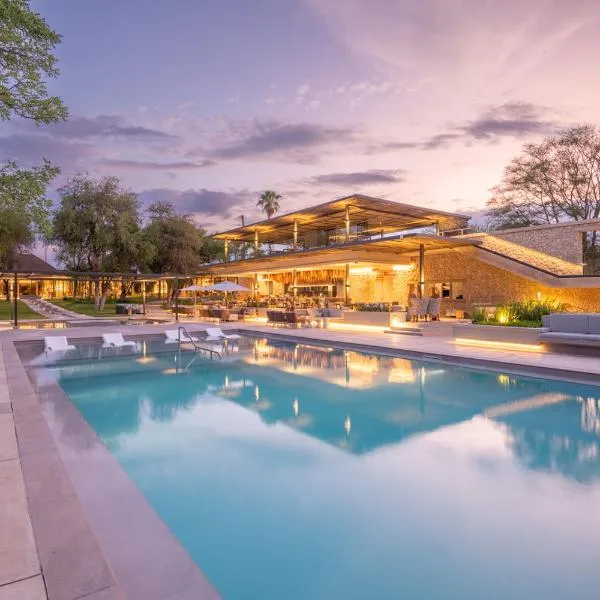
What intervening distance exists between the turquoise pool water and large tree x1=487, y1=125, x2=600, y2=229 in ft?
89.6

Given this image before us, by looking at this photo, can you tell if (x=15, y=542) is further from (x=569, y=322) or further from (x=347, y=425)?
(x=569, y=322)

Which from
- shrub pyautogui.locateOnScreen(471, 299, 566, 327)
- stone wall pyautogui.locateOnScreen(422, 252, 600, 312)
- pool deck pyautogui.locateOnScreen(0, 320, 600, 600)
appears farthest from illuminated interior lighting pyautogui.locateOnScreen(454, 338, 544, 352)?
pool deck pyautogui.locateOnScreen(0, 320, 600, 600)

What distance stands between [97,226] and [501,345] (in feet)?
82.2

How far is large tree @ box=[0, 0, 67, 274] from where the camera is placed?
8703 millimetres

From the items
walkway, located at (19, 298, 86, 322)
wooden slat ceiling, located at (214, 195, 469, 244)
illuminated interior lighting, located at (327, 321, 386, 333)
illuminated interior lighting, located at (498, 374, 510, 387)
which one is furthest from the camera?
walkway, located at (19, 298, 86, 322)

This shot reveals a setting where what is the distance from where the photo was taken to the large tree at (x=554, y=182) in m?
29.4

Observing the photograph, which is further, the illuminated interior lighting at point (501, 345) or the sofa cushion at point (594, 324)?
the illuminated interior lighting at point (501, 345)

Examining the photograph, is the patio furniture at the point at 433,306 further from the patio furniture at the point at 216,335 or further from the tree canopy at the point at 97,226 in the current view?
the tree canopy at the point at 97,226

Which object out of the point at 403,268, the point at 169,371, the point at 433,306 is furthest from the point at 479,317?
the point at 403,268

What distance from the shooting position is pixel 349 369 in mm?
11297

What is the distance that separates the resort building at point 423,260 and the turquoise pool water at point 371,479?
12.4 meters

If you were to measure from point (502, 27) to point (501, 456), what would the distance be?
48.9 feet

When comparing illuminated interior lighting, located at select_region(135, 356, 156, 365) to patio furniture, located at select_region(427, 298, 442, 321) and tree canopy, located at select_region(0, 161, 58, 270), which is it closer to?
tree canopy, located at select_region(0, 161, 58, 270)

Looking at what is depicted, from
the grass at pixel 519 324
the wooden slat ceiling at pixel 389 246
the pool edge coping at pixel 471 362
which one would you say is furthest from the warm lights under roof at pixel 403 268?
the grass at pixel 519 324
